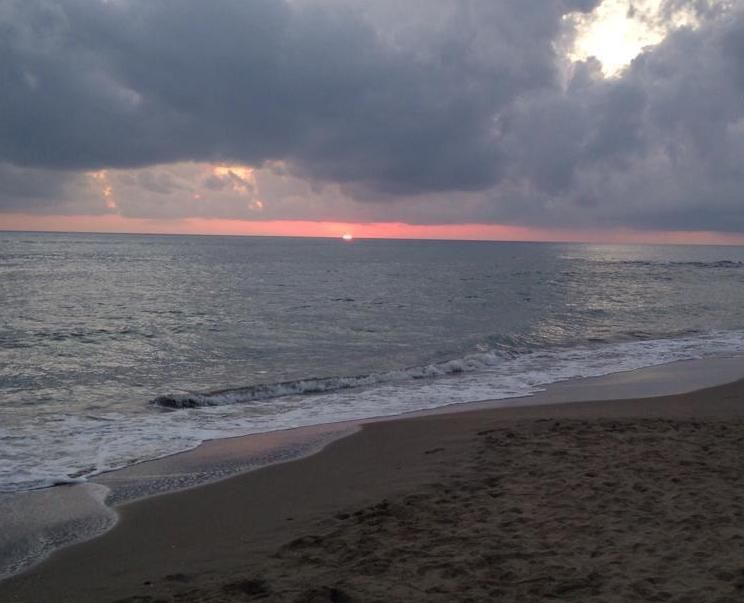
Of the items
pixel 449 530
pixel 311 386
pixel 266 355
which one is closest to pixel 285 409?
pixel 311 386

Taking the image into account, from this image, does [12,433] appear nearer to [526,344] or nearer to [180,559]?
[180,559]

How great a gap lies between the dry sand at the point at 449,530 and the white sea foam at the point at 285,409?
2.36 meters

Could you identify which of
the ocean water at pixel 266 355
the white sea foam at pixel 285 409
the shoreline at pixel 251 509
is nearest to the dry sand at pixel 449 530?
the shoreline at pixel 251 509

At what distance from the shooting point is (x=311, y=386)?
16.1 m

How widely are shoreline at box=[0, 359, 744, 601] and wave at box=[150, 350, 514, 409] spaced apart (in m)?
3.92

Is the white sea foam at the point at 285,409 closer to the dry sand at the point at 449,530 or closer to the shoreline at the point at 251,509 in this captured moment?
the shoreline at the point at 251,509

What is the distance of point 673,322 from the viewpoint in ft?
104

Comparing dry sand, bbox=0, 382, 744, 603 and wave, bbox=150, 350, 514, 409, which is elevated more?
dry sand, bbox=0, 382, 744, 603

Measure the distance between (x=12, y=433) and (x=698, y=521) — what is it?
10.6 meters

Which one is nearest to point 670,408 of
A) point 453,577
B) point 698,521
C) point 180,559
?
point 698,521

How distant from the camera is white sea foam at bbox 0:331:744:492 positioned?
9.73 m

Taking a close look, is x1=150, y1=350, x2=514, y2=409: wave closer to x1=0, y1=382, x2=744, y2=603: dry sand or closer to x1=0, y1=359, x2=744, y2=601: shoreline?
x1=0, y1=359, x2=744, y2=601: shoreline

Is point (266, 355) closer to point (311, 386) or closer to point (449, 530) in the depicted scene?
point (311, 386)

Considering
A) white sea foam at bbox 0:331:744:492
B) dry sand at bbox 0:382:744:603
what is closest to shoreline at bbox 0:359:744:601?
dry sand at bbox 0:382:744:603
